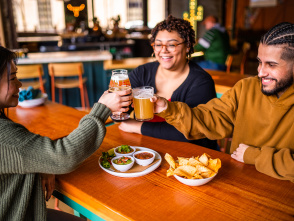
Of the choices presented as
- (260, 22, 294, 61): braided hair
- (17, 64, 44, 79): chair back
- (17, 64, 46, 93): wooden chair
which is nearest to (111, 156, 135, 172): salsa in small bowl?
(260, 22, 294, 61): braided hair

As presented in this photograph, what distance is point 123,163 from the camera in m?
1.30

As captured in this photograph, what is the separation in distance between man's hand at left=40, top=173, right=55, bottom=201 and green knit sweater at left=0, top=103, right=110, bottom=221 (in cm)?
5

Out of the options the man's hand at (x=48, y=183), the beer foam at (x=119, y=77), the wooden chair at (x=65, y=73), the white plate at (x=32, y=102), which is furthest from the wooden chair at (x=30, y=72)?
the man's hand at (x=48, y=183)

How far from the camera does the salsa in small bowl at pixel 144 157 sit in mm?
1345

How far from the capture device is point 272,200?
43.3 inches

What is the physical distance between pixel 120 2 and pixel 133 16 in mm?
775

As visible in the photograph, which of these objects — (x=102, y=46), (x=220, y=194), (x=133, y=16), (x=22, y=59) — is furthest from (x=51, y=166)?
(x=133, y=16)

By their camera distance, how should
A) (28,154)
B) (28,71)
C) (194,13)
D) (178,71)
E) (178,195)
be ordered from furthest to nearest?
(194,13), (28,71), (178,71), (178,195), (28,154)

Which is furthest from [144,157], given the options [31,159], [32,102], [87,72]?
[87,72]

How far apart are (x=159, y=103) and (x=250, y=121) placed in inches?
21.3

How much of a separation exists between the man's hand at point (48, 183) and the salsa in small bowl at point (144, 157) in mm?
407

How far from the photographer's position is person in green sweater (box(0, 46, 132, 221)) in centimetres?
102

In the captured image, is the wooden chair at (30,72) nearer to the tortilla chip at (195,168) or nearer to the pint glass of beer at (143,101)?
the pint glass of beer at (143,101)

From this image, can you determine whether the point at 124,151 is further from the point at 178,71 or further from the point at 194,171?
the point at 178,71
